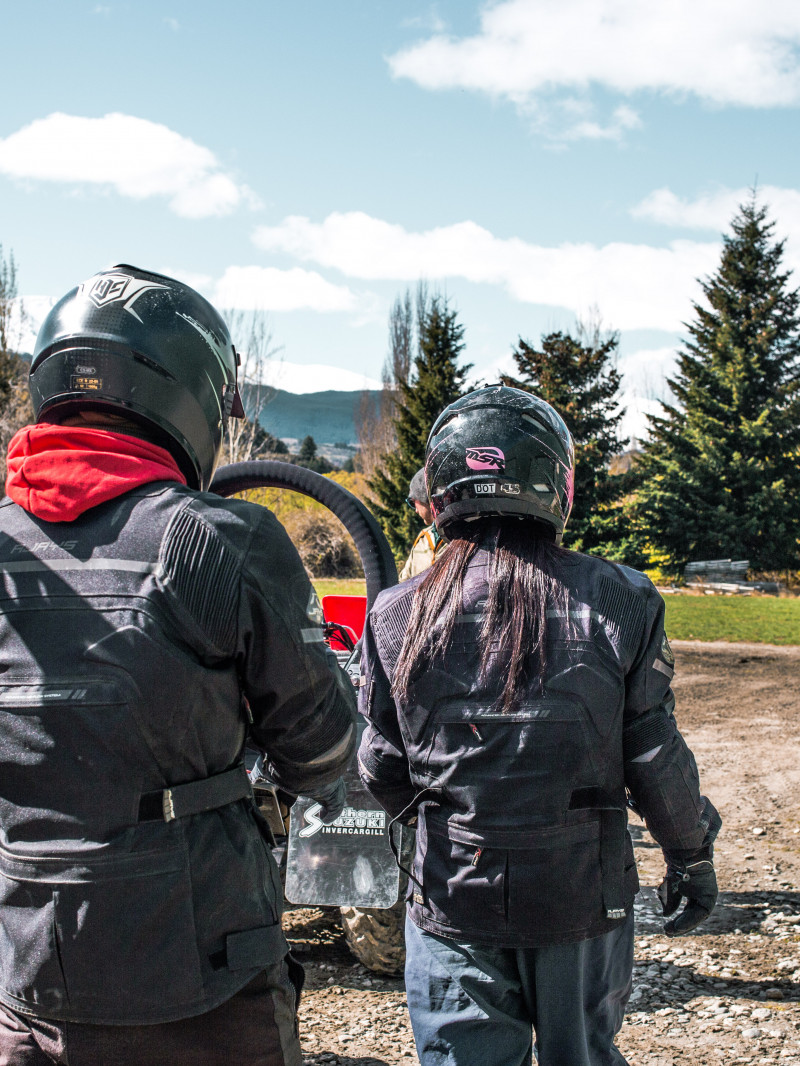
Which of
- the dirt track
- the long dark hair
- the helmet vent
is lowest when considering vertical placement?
the dirt track

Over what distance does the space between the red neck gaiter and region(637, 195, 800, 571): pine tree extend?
2698 cm

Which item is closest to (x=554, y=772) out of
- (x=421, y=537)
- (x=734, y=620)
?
(x=421, y=537)

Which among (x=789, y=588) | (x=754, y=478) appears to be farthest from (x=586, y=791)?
(x=754, y=478)

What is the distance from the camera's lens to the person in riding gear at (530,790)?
180cm

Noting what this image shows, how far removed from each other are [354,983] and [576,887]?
2030mm

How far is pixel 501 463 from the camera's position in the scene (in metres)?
2.11

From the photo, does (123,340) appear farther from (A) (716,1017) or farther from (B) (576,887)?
(A) (716,1017)

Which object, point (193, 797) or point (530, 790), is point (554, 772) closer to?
point (530, 790)

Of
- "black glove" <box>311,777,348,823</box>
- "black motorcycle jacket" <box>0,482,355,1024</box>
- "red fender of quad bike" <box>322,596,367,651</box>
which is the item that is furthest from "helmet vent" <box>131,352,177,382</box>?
"red fender of quad bike" <box>322,596,367,651</box>

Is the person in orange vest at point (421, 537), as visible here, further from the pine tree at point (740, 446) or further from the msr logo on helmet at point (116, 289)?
the pine tree at point (740, 446)

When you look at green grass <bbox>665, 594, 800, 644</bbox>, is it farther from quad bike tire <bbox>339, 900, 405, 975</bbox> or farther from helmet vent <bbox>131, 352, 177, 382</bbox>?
helmet vent <bbox>131, 352, 177, 382</bbox>

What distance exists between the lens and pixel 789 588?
2508 cm

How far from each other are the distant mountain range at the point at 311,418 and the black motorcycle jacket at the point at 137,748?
270 ft

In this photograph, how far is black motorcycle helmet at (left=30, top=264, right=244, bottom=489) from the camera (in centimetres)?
169
